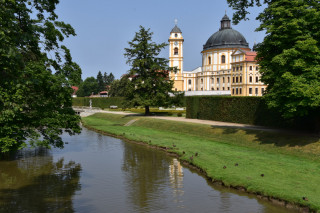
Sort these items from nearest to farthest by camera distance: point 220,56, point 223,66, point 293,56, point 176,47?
point 293,56, point 176,47, point 223,66, point 220,56

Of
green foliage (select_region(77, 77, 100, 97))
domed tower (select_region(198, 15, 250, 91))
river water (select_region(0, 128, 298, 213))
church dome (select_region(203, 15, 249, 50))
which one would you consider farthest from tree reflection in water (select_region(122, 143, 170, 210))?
green foliage (select_region(77, 77, 100, 97))

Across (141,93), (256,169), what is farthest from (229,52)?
(256,169)

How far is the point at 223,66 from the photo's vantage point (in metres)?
118

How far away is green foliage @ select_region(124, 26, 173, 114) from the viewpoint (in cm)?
5419

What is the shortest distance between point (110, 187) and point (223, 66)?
107 metres

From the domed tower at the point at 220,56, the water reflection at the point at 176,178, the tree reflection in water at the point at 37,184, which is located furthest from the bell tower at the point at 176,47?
the tree reflection in water at the point at 37,184

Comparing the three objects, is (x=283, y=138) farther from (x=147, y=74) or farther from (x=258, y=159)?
(x=147, y=74)

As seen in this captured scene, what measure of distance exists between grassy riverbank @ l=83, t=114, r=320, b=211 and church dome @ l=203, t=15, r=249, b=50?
284 feet

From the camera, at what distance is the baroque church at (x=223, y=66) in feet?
342

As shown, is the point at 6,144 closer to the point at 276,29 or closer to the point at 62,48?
the point at 62,48

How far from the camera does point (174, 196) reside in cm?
1474

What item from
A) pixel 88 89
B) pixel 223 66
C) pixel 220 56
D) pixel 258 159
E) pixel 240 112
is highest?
pixel 220 56

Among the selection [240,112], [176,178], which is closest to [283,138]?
[176,178]

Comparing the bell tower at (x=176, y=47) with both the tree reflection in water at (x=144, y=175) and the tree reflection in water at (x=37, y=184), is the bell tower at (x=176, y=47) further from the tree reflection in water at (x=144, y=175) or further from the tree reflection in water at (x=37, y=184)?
the tree reflection in water at (x=37, y=184)
